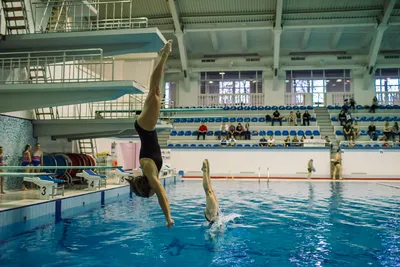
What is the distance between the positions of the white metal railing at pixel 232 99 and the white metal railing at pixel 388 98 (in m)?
8.66

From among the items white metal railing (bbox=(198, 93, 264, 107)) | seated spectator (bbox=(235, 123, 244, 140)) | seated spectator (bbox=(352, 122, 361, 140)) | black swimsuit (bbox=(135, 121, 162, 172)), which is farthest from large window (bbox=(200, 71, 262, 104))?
black swimsuit (bbox=(135, 121, 162, 172))

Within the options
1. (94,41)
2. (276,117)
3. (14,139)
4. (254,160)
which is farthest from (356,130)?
(14,139)

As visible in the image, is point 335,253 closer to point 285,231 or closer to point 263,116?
point 285,231

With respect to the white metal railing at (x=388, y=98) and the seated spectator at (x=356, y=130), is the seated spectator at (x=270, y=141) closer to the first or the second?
the seated spectator at (x=356, y=130)

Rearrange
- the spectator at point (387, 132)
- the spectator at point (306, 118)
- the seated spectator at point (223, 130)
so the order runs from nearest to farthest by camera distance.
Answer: the spectator at point (387, 132), the seated spectator at point (223, 130), the spectator at point (306, 118)

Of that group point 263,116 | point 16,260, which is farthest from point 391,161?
point 16,260

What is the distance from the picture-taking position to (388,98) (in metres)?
26.1

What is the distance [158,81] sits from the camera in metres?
3.96

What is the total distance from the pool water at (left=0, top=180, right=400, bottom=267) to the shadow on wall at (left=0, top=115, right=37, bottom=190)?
140 inches

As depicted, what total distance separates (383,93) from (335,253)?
24.9 m

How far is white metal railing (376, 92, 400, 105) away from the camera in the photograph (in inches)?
1020

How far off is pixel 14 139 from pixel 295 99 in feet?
69.2

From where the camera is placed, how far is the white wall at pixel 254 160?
2006 cm

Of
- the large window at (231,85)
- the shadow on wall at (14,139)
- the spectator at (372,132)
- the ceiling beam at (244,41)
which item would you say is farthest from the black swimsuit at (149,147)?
the large window at (231,85)
